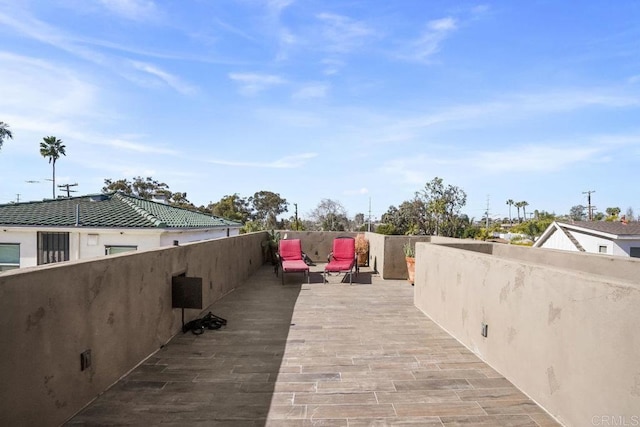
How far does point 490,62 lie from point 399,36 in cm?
244

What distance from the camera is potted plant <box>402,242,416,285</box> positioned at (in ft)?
26.0

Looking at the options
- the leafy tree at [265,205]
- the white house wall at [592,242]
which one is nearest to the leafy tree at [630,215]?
the white house wall at [592,242]

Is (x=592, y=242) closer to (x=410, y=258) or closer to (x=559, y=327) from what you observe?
(x=410, y=258)

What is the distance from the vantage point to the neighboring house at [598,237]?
52.0ft

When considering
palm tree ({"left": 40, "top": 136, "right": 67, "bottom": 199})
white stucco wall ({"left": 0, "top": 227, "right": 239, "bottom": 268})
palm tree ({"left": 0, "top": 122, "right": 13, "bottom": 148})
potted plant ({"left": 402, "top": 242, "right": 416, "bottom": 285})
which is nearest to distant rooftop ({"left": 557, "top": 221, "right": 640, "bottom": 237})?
potted plant ({"left": 402, "top": 242, "right": 416, "bottom": 285})

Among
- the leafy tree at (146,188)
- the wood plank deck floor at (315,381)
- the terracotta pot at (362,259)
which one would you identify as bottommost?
the wood plank deck floor at (315,381)

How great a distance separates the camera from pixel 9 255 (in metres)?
10.9

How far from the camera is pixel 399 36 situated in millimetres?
9039

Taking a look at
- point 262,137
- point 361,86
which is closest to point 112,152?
point 262,137

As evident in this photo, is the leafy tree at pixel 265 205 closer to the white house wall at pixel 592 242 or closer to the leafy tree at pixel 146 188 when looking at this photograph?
the leafy tree at pixel 146 188

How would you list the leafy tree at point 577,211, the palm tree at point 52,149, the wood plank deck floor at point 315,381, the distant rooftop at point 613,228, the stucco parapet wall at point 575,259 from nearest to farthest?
the wood plank deck floor at point 315,381
the stucco parapet wall at point 575,259
the distant rooftop at point 613,228
the palm tree at point 52,149
the leafy tree at point 577,211

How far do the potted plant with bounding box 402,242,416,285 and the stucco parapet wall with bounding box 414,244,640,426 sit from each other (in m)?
3.44

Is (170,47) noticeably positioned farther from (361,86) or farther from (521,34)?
(521,34)

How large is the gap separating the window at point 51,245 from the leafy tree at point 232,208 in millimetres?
22765
